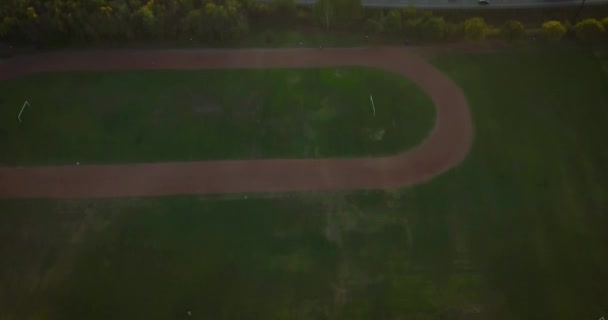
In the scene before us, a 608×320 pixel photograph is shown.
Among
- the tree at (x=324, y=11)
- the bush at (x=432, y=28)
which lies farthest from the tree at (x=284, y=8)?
the bush at (x=432, y=28)

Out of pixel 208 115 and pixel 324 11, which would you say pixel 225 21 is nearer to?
pixel 324 11

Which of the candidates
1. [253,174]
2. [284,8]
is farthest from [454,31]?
[253,174]

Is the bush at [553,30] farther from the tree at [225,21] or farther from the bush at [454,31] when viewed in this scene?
the tree at [225,21]

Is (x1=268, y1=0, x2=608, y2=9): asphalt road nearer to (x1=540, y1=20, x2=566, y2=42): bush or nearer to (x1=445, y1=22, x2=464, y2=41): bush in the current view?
(x1=445, y1=22, x2=464, y2=41): bush

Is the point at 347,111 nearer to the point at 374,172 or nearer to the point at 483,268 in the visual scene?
the point at 374,172

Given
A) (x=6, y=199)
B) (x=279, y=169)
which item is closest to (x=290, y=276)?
(x=279, y=169)

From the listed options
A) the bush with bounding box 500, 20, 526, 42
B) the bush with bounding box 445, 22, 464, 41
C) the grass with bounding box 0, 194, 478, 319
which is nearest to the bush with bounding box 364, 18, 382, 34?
the bush with bounding box 445, 22, 464, 41
